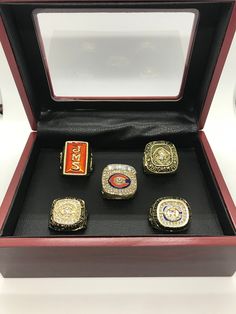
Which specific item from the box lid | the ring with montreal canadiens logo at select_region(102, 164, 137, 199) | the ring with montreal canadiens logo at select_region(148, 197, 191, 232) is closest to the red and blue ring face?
the ring with montreal canadiens logo at select_region(102, 164, 137, 199)

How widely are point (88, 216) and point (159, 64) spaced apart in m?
0.50

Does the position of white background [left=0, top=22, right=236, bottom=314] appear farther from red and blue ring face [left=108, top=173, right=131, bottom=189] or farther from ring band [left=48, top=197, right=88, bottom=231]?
red and blue ring face [left=108, top=173, right=131, bottom=189]


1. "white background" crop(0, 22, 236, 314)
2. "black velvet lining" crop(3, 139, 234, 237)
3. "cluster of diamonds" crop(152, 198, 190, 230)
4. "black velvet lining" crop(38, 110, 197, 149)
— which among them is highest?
"black velvet lining" crop(38, 110, 197, 149)

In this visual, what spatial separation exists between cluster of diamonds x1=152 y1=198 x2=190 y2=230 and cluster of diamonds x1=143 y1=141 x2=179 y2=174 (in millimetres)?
120

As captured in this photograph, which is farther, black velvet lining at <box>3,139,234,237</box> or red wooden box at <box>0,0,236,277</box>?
black velvet lining at <box>3,139,234,237</box>

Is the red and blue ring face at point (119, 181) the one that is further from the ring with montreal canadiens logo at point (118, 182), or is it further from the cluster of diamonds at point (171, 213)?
the cluster of diamonds at point (171, 213)

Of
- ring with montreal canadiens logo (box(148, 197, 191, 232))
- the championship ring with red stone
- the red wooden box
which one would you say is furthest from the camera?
the championship ring with red stone

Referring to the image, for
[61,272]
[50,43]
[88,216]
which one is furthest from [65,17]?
[61,272]

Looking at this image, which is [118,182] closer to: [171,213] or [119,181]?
Result: [119,181]

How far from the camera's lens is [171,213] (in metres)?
0.97

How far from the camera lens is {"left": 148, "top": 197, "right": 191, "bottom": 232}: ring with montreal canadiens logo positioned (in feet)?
3.14
